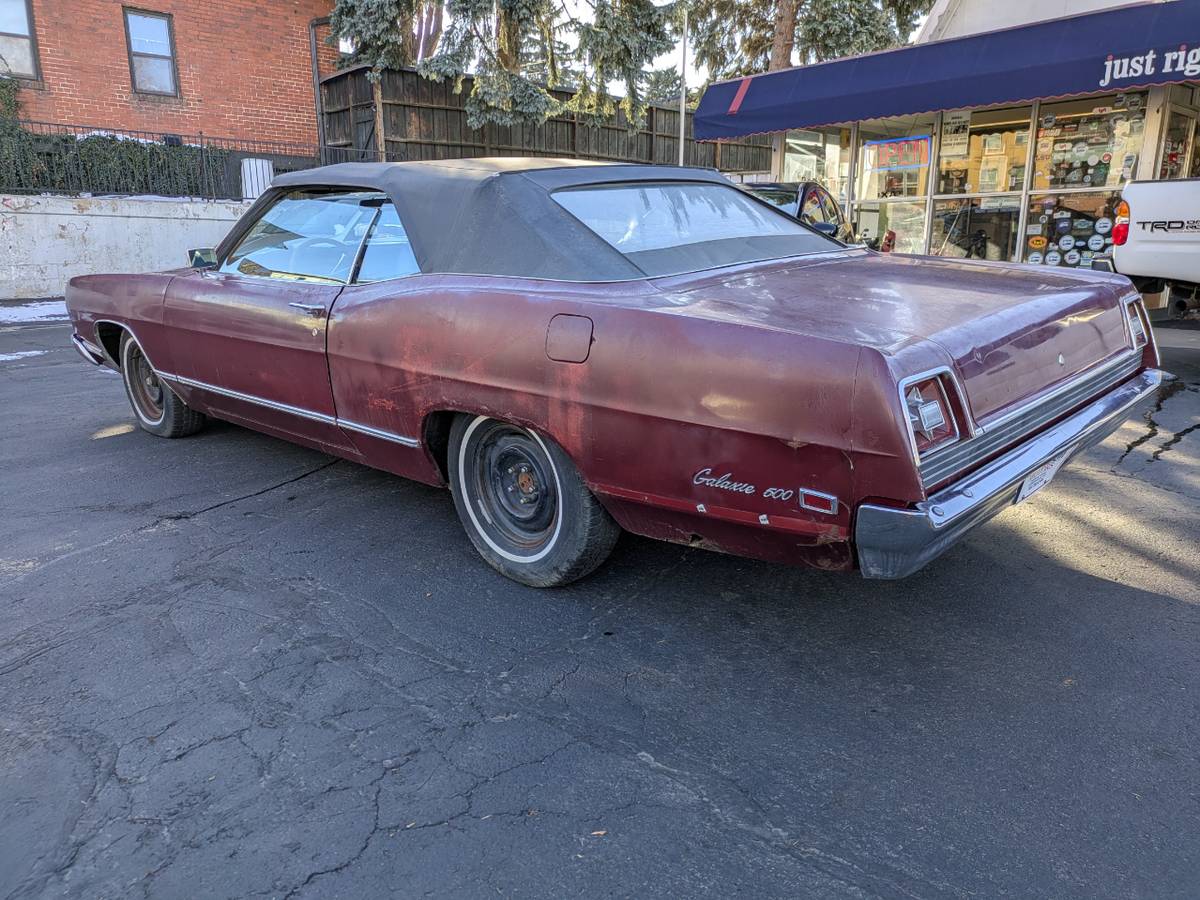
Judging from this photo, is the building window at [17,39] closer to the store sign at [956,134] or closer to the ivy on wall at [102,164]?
the ivy on wall at [102,164]

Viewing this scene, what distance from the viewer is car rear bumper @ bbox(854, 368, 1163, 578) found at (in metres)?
2.20

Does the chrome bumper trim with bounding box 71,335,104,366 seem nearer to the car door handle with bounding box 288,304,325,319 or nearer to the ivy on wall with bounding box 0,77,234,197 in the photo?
the car door handle with bounding box 288,304,325,319

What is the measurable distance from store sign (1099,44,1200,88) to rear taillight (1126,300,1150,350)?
7480 mm

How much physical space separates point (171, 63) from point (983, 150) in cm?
1375

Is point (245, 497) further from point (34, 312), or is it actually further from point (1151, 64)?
point (1151, 64)

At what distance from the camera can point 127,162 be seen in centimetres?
1293

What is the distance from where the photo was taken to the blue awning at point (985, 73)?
9.20 meters

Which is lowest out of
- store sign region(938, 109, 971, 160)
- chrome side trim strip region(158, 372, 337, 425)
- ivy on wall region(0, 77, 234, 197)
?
chrome side trim strip region(158, 372, 337, 425)

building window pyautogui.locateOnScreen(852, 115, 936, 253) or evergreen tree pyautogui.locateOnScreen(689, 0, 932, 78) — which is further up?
evergreen tree pyautogui.locateOnScreen(689, 0, 932, 78)

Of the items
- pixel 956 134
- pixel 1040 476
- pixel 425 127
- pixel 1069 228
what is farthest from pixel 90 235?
pixel 1069 228

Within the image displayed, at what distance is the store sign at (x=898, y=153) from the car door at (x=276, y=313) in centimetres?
1125

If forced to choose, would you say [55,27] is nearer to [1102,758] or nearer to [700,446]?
[700,446]

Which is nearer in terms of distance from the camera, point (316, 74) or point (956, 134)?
point (956, 134)

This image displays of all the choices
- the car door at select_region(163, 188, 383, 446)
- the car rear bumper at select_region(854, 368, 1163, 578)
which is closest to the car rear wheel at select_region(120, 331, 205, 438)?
the car door at select_region(163, 188, 383, 446)
